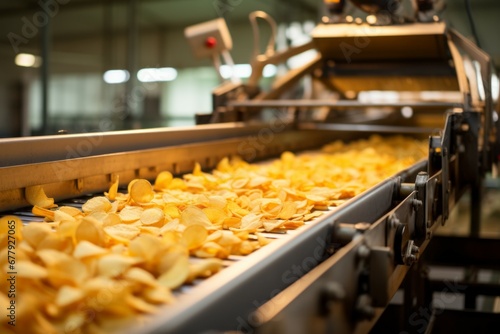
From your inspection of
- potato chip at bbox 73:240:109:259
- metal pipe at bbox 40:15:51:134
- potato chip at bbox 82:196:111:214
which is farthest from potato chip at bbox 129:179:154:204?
metal pipe at bbox 40:15:51:134

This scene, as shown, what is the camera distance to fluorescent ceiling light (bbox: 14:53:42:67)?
5.21 metres

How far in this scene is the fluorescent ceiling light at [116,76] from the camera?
265 inches

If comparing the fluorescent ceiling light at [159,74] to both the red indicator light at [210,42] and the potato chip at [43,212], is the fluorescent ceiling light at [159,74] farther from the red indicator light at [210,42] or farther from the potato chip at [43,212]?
the potato chip at [43,212]

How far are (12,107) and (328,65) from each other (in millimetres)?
2864

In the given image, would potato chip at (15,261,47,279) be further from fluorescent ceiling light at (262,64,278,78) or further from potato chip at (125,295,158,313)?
fluorescent ceiling light at (262,64,278,78)

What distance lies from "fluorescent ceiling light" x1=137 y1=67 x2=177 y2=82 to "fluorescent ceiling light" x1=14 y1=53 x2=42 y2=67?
6.75ft

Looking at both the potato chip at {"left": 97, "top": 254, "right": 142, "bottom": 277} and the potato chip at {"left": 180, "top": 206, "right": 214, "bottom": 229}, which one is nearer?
the potato chip at {"left": 97, "top": 254, "right": 142, "bottom": 277}

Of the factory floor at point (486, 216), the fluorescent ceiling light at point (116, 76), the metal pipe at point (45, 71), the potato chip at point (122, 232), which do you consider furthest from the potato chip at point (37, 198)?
the factory floor at point (486, 216)

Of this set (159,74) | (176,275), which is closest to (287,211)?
(176,275)

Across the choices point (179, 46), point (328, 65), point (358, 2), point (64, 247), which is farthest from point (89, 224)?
point (179, 46)

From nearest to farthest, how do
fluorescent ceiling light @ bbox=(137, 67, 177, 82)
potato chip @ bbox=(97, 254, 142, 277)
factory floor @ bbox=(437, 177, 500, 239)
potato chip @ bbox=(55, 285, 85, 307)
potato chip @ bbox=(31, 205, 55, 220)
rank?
1. potato chip @ bbox=(55, 285, 85, 307)
2. potato chip @ bbox=(97, 254, 142, 277)
3. potato chip @ bbox=(31, 205, 55, 220)
4. factory floor @ bbox=(437, 177, 500, 239)
5. fluorescent ceiling light @ bbox=(137, 67, 177, 82)

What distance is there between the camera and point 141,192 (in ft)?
5.60

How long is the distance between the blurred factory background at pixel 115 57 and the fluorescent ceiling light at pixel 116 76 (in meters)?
0.02

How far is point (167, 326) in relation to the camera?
2.14 ft
